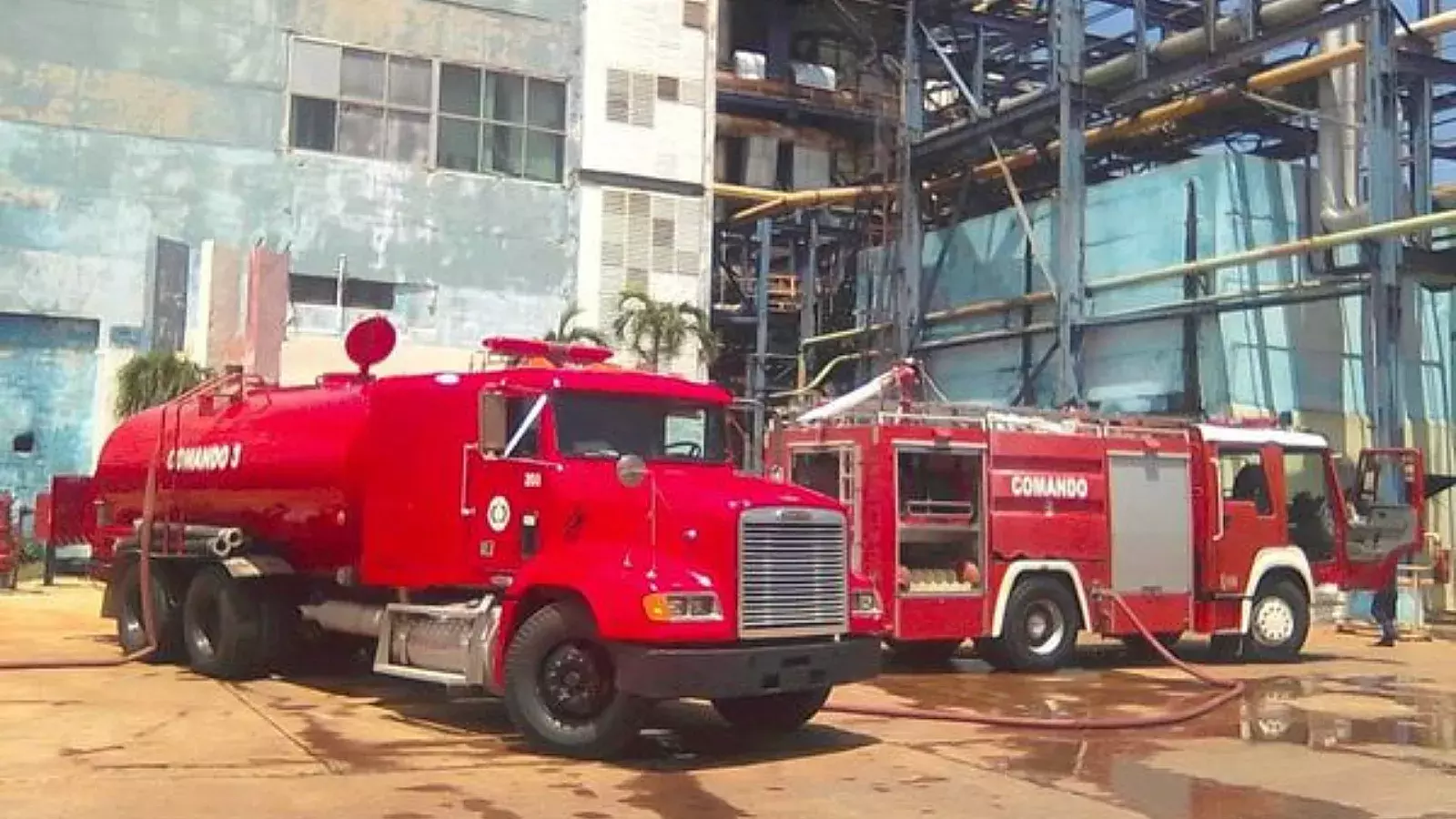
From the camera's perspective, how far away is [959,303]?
125 feet

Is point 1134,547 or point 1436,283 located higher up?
point 1436,283

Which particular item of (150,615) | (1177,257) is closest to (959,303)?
(1177,257)

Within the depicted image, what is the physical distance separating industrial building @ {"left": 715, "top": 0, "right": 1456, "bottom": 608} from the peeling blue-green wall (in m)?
0.05

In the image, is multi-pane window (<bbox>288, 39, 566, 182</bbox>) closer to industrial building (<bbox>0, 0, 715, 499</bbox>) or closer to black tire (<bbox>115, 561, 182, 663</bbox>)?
industrial building (<bbox>0, 0, 715, 499</bbox>)

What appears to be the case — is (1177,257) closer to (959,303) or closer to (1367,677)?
(959,303)

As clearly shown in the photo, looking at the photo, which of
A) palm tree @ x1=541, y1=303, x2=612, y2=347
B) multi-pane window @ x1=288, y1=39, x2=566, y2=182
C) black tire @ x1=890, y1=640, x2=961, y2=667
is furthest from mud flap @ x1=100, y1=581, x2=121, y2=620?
multi-pane window @ x1=288, y1=39, x2=566, y2=182

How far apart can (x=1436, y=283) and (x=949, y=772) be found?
75.1 feet

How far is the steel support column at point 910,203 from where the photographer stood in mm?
37438

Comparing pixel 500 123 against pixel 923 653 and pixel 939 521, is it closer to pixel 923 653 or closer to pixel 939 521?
pixel 923 653

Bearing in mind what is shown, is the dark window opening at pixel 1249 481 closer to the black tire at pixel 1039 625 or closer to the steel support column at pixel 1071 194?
the black tire at pixel 1039 625

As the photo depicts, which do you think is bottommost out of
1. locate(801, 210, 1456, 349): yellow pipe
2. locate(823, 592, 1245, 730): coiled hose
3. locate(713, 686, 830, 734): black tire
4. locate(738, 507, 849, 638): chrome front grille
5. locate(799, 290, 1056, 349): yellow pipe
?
locate(823, 592, 1245, 730): coiled hose

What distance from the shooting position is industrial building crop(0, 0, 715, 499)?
98.9ft

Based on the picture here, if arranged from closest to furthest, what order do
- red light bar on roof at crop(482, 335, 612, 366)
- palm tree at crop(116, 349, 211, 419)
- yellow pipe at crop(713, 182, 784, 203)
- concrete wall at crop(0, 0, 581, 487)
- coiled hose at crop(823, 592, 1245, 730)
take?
1. red light bar on roof at crop(482, 335, 612, 366)
2. coiled hose at crop(823, 592, 1245, 730)
3. palm tree at crop(116, 349, 211, 419)
4. concrete wall at crop(0, 0, 581, 487)
5. yellow pipe at crop(713, 182, 784, 203)

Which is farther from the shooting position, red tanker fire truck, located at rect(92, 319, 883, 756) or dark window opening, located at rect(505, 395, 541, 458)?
dark window opening, located at rect(505, 395, 541, 458)
